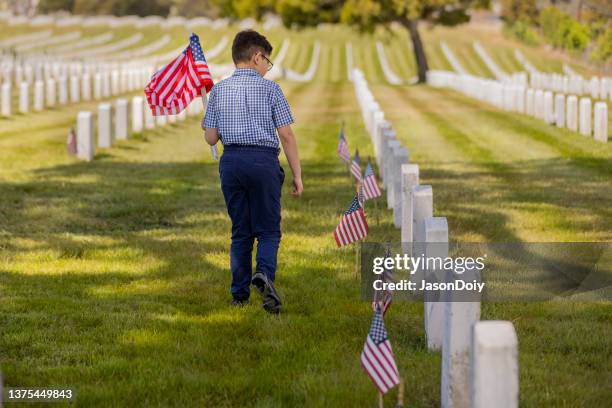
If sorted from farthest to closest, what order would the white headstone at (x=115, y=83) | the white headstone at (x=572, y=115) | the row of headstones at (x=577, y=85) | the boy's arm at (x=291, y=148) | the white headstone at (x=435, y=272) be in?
the white headstone at (x=115, y=83)
the row of headstones at (x=577, y=85)
the white headstone at (x=572, y=115)
the boy's arm at (x=291, y=148)
the white headstone at (x=435, y=272)

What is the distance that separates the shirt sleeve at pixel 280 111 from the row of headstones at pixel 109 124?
40.1 feet

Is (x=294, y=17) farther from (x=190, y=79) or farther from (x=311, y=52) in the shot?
(x=190, y=79)

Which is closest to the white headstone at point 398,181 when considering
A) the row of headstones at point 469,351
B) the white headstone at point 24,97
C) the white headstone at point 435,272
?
the row of headstones at point 469,351

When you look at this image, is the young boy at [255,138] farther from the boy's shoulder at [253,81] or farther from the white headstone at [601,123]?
the white headstone at [601,123]

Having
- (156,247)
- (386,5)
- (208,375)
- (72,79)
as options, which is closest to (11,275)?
(156,247)

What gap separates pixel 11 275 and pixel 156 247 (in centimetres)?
188

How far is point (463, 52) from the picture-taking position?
300ft

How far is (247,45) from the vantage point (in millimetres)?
8086

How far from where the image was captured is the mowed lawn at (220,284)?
20.7 feet

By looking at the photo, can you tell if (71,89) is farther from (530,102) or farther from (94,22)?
(94,22)

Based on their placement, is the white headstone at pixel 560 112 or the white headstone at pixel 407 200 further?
the white headstone at pixel 560 112

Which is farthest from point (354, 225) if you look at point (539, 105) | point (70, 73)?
point (70, 73)

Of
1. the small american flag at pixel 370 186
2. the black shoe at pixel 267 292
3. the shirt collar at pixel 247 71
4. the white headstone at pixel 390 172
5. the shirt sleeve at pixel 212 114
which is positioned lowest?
the white headstone at pixel 390 172

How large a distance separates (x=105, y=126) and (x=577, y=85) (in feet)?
82.1
